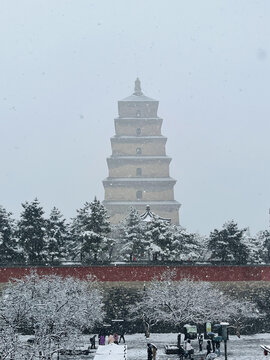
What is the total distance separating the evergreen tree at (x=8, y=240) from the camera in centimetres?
3447

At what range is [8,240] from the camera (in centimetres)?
3500

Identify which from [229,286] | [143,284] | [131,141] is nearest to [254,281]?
[229,286]

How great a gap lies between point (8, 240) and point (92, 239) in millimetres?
5737

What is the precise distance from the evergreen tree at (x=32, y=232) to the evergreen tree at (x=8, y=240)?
0.54 meters

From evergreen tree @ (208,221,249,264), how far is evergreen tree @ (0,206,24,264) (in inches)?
538

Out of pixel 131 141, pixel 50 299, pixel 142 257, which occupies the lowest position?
pixel 50 299

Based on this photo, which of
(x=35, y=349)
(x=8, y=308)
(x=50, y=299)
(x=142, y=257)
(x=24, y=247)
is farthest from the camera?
(x=142, y=257)

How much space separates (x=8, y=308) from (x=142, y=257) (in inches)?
700

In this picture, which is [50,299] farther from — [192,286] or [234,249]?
[234,249]

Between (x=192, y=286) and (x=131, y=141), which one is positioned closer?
(x=192, y=286)

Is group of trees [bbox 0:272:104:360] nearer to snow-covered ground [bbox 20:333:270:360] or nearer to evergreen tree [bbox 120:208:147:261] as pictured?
snow-covered ground [bbox 20:333:270:360]

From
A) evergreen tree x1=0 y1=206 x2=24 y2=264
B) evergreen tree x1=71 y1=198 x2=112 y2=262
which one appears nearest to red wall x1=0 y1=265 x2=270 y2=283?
evergreen tree x1=71 y1=198 x2=112 y2=262

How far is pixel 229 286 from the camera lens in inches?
1275

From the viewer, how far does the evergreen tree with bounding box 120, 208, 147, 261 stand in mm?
37875
